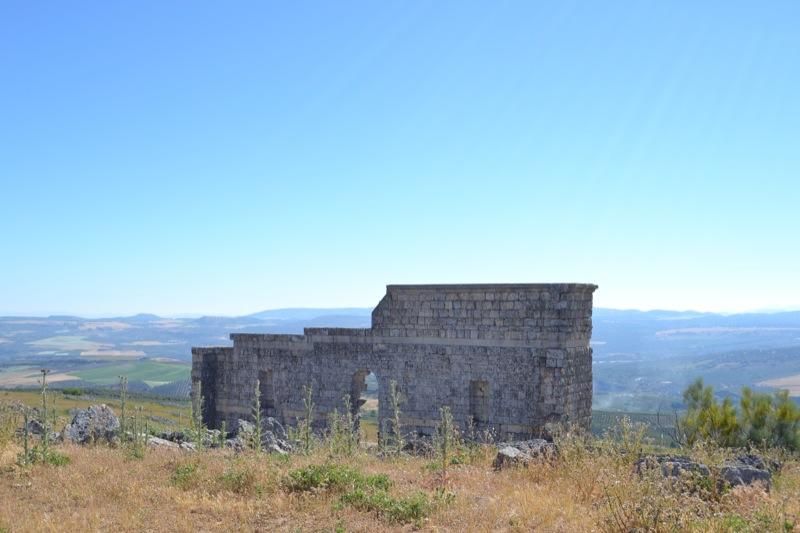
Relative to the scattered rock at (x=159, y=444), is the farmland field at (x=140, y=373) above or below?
below

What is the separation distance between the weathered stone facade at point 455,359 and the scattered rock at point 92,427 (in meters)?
6.19

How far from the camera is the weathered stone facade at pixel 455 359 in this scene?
1659cm

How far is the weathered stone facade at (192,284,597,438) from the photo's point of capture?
54.4 ft

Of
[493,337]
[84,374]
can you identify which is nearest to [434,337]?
[493,337]

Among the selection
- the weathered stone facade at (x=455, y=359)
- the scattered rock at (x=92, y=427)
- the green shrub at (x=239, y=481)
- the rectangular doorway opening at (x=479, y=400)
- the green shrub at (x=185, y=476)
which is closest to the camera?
the green shrub at (x=239, y=481)

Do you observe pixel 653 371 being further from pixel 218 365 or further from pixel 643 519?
pixel 643 519

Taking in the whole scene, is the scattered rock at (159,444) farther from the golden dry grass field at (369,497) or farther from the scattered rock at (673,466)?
the scattered rock at (673,466)

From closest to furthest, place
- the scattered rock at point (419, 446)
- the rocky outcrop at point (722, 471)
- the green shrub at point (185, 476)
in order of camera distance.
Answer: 1. the rocky outcrop at point (722, 471)
2. the green shrub at point (185, 476)
3. the scattered rock at point (419, 446)

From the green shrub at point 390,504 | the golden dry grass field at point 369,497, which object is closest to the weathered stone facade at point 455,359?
the golden dry grass field at point 369,497

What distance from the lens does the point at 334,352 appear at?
19.7 meters

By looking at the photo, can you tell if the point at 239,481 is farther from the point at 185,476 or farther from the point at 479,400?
the point at 479,400

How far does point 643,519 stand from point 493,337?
10792mm

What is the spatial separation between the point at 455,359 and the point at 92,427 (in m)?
8.20

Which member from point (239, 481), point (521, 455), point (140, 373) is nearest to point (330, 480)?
point (239, 481)
